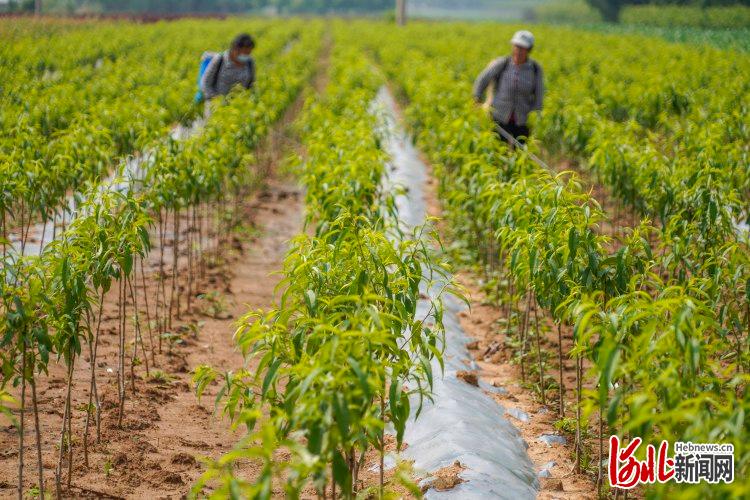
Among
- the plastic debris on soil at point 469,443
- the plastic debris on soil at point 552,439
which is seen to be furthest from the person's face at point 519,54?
the plastic debris on soil at point 552,439

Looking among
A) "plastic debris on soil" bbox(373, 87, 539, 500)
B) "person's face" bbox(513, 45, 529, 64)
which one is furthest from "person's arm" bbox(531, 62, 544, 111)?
"plastic debris on soil" bbox(373, 87, 539, 500)

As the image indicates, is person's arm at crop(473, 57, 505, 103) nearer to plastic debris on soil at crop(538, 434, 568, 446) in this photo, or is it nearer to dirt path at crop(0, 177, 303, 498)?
dirt path at crop(0, 177, 303, 498)

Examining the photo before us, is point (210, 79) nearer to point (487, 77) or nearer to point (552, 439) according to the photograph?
point (487, 77)

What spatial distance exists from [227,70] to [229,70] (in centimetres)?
3

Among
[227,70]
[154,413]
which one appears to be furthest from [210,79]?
[154,413]

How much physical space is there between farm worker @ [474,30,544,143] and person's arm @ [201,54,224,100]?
3355mm

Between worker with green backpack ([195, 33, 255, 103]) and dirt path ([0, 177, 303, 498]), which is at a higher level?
worker with green backpack ([195, 33, 255, 103])

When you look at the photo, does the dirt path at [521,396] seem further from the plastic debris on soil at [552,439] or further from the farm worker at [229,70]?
the farm worker at [229,70]

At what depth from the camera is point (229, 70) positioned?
11312 mm

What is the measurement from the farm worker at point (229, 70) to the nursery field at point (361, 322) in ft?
1.50

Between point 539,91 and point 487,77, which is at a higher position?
point 487,77

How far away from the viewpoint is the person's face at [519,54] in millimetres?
9883

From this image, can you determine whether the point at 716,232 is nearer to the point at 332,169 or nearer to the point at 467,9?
the point at 332,169

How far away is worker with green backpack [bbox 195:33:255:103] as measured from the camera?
1112 centimetres
